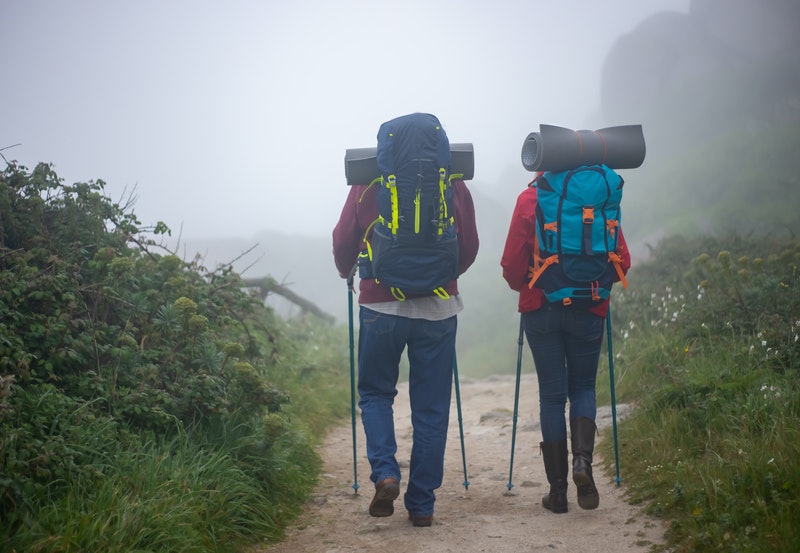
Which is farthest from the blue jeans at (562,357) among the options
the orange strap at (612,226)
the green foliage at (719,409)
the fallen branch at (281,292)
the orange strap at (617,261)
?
the fallen branch at (281,292)

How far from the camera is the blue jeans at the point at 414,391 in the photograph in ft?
14.7

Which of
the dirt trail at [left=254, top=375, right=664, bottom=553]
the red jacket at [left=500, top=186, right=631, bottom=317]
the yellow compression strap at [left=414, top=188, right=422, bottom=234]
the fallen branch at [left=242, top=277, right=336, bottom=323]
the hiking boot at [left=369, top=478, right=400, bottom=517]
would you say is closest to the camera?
the dirt trail at [left=254, top=375, right=664, bottom=553]

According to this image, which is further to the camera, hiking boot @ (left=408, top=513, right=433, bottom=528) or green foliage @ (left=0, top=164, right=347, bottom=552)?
hiking boot @ (left=408, top=513, right=433, bottom=528)

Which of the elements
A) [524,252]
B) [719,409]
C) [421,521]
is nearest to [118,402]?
[421,521]

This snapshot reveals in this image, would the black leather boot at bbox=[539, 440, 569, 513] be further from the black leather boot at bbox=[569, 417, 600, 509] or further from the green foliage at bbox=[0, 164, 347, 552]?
the green foliage at bbox=[0, 164, 347, 552]

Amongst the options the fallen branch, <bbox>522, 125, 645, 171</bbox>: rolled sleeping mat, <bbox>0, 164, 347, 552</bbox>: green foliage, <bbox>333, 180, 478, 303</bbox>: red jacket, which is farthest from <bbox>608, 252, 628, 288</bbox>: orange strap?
the fallen branch

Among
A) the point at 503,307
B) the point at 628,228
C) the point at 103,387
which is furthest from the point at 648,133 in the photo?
the point at 103,387

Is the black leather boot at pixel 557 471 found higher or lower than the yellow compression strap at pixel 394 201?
lower

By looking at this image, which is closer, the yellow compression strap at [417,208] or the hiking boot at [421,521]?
the yellow compression strap at [417,208]

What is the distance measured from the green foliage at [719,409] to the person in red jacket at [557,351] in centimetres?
51

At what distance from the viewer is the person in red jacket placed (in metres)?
4.58

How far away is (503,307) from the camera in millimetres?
28344

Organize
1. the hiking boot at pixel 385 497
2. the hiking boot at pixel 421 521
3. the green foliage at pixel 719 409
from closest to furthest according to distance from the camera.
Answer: the green foliage at pixel 719 409, the hiking boot at pixel 385 497, the hiking boot at pixel 421 521

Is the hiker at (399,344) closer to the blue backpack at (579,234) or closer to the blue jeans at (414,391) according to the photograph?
the blue jeans at (414,391)
